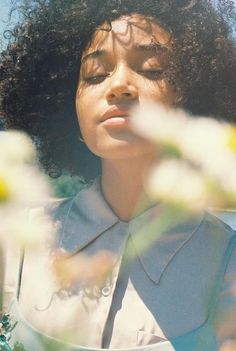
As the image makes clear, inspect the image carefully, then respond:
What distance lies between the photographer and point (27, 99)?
2.40 ft

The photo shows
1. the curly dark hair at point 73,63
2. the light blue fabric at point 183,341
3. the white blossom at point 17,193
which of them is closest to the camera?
the white blossom at point 17,193

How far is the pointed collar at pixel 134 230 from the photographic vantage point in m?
0.58

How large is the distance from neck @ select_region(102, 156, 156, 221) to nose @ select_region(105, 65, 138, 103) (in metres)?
0.07

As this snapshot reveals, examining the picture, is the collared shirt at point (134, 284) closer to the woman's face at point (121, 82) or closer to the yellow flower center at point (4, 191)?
the woman's face at point (121, 82)

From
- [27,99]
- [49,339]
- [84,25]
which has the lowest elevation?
[49,339]

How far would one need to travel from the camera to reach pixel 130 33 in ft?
1.92

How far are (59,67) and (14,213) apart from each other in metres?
0.40

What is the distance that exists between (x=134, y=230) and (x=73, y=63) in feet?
0.76

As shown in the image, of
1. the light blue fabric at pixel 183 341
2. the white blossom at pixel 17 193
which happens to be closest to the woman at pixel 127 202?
the light blue fabric at pixel 183 341

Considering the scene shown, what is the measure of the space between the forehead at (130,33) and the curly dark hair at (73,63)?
1cm

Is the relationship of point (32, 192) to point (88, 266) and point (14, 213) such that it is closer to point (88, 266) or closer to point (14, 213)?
point (14, 213)

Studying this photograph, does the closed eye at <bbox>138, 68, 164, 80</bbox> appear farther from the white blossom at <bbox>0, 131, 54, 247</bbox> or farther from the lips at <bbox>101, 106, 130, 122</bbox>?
the white blossom at <bbox>0, 131, 54, 247</bbox>

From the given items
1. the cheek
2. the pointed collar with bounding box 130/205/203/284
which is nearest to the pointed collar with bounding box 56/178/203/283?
the pointed collar with bounding box 130/205/203/284

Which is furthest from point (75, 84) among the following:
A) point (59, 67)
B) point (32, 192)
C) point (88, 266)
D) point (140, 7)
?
point (32, 192)
